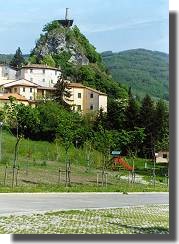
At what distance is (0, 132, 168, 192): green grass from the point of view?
1332 centimetres

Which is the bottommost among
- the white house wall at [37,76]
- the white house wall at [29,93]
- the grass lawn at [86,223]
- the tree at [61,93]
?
the grass lawn at [86,223]

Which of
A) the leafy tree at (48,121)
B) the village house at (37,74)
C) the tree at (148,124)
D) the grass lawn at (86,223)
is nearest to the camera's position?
the grass lawn at (86,223)

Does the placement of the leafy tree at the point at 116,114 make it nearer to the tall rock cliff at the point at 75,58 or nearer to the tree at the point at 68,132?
the tall rock cliff at the point at 75,58

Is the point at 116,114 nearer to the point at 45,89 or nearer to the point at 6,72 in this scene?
the point at 45,89

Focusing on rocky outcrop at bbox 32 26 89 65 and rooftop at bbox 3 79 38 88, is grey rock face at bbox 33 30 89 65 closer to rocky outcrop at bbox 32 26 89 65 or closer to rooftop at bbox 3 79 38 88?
rocky outcrop at bbox 32 26 89 65

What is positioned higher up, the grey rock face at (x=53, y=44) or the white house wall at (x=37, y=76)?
the grey rock face at (x=53, y=44)

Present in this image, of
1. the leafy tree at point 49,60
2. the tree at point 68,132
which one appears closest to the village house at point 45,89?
the leafy tree at point 49,60

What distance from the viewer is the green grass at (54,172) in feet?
43.7

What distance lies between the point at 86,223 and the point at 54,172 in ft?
33.5

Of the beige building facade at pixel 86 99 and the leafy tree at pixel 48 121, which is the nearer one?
the beige building facade at pixel 86 99

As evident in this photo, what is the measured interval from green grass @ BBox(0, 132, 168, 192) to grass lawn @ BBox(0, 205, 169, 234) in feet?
13.5

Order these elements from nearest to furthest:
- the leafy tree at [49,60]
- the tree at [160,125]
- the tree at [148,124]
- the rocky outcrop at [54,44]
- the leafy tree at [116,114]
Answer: the tree at [160,125] → the tree at [148,124] → the leafy tree at [116,114] → the rocky outcrop at [54,44] → the leafy tree at [49,60]

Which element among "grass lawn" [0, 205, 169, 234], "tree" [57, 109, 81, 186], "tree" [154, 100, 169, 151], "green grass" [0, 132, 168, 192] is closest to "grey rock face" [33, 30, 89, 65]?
"green grass" [0, 132, 168, 192]

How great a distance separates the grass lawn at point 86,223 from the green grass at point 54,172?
412cm
